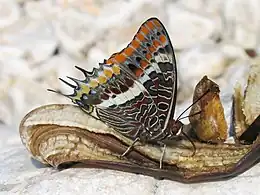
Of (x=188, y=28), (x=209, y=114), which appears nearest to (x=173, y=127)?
(x=209, y=114)

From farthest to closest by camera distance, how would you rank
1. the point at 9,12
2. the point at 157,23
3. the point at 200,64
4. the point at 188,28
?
the point at 9,12, the point at 188,28, the point at 200,64, the point at 157,23

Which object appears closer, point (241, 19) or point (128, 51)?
point (128, 51)

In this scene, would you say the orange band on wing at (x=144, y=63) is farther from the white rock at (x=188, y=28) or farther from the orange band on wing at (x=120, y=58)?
the white rock at (x=188, y=28)

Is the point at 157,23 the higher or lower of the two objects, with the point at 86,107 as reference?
higher

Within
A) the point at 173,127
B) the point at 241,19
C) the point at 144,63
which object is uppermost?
the point at 241,19

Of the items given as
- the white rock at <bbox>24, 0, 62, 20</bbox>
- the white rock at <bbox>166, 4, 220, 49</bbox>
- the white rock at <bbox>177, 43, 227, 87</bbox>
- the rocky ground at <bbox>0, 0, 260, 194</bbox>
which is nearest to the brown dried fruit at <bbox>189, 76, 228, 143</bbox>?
the rocky ground at <bbox>0, 0, 260, 194</bbox>

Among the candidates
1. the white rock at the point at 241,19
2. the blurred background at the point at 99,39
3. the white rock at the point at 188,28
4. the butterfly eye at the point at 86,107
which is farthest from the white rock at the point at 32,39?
the butterfly eye at the point at 86,107

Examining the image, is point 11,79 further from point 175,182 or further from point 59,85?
point 175,182

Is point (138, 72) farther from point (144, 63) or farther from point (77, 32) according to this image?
point (77, 32)
